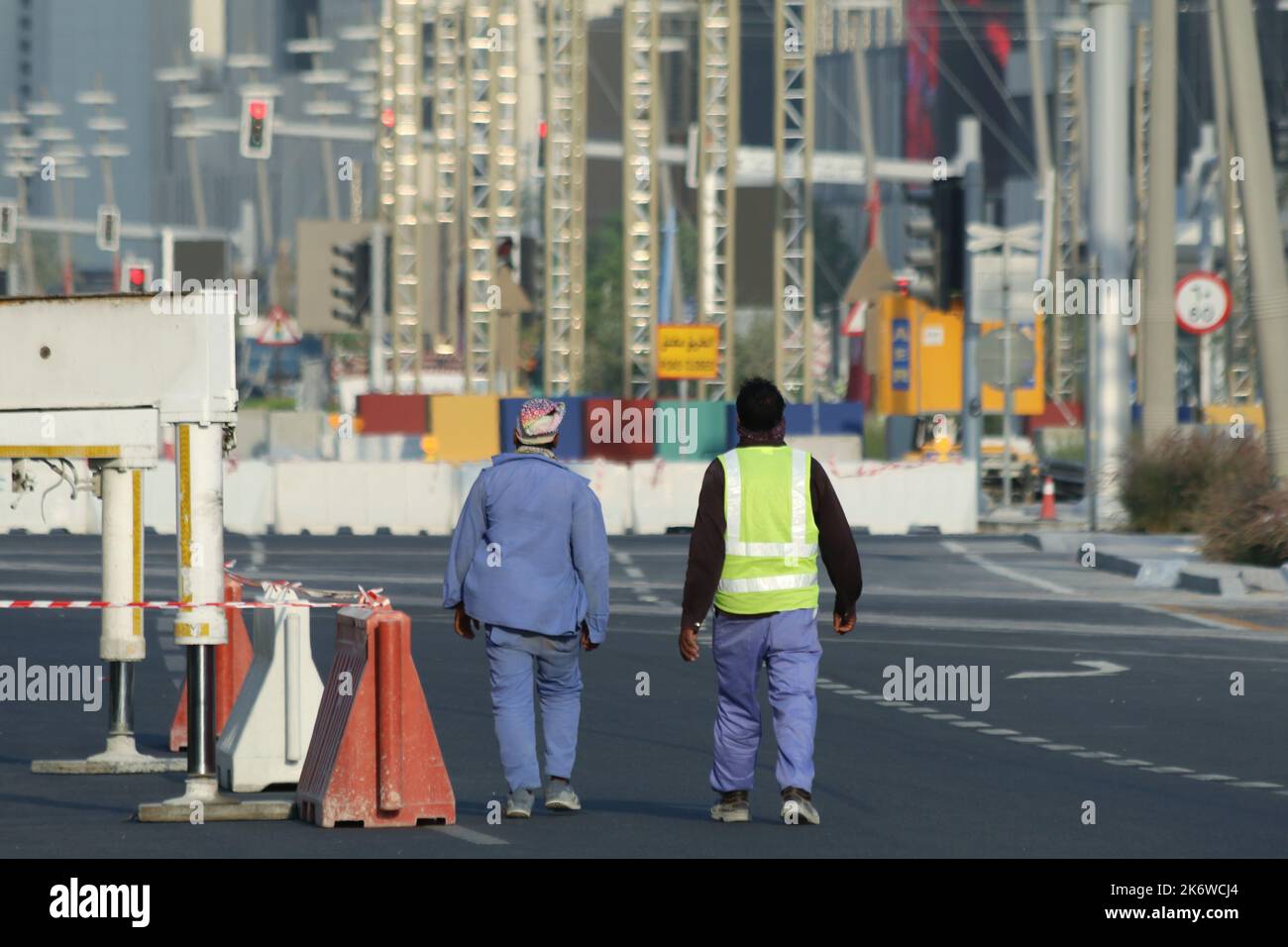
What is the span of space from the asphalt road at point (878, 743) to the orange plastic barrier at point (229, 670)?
1.54 ft

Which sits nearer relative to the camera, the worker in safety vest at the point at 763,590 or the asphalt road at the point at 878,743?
the asphalt road at the point at 878,743

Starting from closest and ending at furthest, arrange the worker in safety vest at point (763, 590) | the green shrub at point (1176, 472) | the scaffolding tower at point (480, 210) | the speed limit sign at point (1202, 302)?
the worker in safety vest at point (763, 590) < the green shrub at point (1176, 472) < the speed limit sign at point (1202, 302) < the scaffolding tower at point (480, 210)

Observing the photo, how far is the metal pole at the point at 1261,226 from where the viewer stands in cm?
3080

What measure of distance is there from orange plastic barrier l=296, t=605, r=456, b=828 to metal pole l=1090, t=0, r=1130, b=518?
29.1 m

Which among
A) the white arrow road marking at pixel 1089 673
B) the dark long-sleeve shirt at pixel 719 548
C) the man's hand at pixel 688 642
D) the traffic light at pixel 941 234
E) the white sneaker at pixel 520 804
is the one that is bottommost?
the white arrow road marking at pixel 1089 673

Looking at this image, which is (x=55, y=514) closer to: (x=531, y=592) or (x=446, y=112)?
(x=531, y=592)

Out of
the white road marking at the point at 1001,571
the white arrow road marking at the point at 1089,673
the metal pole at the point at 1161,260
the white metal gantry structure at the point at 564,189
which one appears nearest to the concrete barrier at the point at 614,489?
the white road marking at the point at 1001,571

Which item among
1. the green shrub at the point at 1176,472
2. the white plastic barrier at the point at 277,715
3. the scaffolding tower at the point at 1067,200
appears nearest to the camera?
the white plastic barrier at the point at 277,715

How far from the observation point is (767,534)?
11250 mm

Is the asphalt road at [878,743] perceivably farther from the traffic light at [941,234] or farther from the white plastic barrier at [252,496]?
the white plastic barrier at [252,496]

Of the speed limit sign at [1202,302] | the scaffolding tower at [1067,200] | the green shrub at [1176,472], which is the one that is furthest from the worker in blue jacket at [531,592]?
the scaffolding tower at [1067,200]

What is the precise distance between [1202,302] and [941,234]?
532 centimetres

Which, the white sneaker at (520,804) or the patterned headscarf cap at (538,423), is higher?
the patterned headscarf cap at (538,423)

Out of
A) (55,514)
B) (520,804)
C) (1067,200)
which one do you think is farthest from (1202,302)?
(1067,200)
